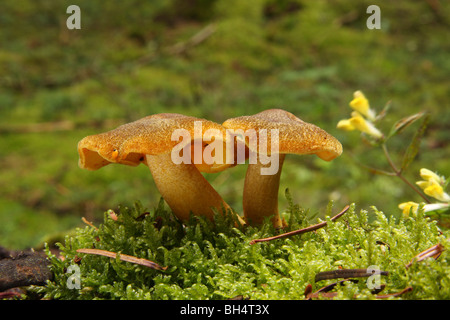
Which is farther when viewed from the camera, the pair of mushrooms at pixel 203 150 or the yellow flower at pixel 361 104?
the yellow flower at pixel 361 104

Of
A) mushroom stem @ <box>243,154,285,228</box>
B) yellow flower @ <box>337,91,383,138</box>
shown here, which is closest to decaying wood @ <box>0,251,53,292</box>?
mushroom stem @ <box>243,154,285,228</box>

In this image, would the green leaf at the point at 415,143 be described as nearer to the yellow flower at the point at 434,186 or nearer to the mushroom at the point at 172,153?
the yellow flower at the point at 434,186

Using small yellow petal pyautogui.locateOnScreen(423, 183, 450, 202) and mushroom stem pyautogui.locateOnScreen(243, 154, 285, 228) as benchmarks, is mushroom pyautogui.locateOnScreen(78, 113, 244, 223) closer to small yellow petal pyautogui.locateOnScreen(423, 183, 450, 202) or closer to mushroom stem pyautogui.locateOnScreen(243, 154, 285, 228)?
mushroom stem pyautogui.locateOnScreen(243, 154, 285, 228)

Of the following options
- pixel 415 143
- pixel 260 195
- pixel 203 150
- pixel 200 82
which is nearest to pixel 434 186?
pixel 415 143

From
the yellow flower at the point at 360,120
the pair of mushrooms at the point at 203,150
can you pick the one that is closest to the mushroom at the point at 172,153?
the pair of mushrooms at the point at 203,150

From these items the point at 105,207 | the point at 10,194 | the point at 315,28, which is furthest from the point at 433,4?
the point at 10,194

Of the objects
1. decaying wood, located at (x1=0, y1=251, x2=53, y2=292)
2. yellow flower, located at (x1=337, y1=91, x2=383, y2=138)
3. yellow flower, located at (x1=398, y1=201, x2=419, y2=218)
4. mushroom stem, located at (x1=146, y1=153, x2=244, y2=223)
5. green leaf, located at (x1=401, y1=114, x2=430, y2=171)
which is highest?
yellow flower, located at (x1=337, y1=91, x2=383, y2=138)

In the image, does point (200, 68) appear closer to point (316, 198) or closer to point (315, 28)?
point (315, 28)
